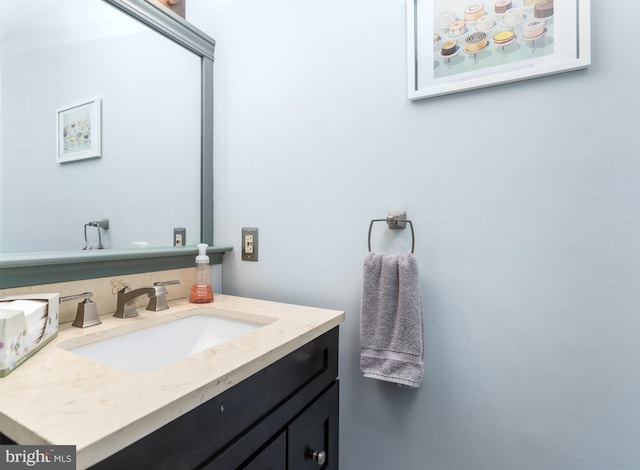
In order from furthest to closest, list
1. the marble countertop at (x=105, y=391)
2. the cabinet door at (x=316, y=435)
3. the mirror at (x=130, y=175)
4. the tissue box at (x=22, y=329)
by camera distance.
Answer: the mirror at (x=130, y=175), the cabinet door at (x=316, y=435), the tissue box at (x=22, y=329), the marble countertop at (x=105, y=391)

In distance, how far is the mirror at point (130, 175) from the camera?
85 centimetres

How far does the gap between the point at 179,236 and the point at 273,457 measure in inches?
33.9

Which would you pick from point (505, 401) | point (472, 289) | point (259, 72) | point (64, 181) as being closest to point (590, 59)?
point (472, 289)

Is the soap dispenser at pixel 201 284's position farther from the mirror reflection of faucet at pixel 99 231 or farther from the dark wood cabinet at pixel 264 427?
the dark wood cabinet at pixel 264 427

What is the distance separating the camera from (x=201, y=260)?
1.08 metres

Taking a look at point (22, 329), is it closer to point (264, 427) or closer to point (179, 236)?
point (264, 427)

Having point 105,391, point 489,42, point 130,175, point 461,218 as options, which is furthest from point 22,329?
point 489,42

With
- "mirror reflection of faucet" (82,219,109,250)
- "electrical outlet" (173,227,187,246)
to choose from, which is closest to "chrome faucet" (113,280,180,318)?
"mirror reflection of faucet" (82,219,109,250)

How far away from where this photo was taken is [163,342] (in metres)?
0.92

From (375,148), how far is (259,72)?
22.3 inches

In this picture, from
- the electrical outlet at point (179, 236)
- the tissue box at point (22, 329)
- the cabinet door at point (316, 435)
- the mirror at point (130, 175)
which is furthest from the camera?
the electrical outlet at point (179, 236)

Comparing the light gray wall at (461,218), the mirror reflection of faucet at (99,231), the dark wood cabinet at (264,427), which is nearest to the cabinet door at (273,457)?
the dark wood cabinet at (264,427)

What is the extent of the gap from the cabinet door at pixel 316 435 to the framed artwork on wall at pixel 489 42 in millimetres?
917

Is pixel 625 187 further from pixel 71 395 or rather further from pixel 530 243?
pixel 71 395
